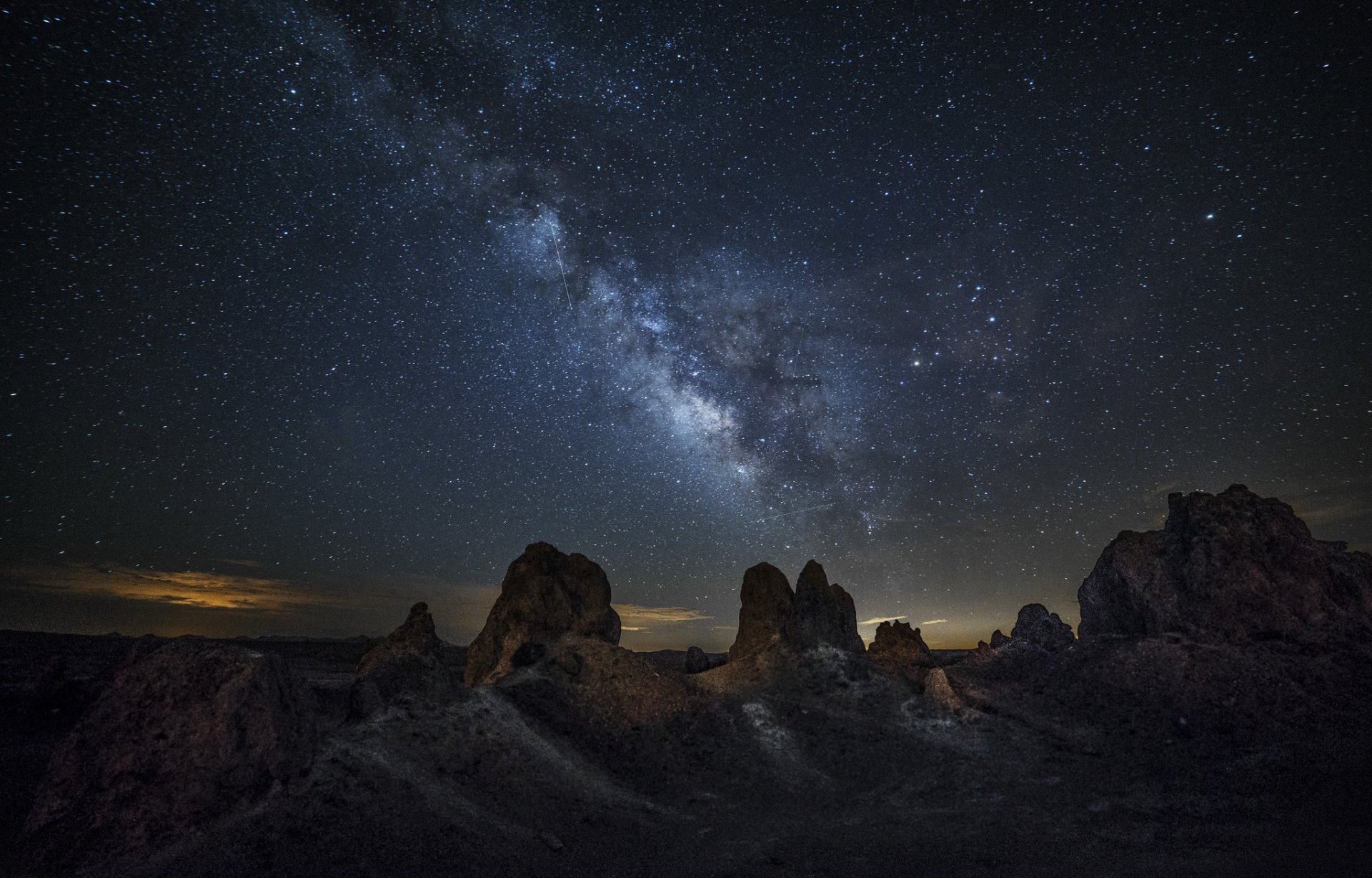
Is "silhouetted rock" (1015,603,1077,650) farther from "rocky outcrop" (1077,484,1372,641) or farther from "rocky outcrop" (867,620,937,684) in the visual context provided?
"rocky outcrop" (1077,484,1372,641)

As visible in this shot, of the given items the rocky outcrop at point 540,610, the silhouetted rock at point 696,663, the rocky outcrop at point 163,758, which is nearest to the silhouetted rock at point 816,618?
the silhouetted rock at point 696,663

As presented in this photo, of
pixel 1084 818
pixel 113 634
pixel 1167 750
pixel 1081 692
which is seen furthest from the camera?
pixel 113 634

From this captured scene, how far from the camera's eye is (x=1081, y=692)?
81.2 feet

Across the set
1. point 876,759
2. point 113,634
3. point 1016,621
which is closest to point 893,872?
point 876,759

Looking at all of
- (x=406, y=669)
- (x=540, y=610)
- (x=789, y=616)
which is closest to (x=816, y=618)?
(x=789, y=616)

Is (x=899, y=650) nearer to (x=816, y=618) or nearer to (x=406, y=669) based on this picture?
(x=816, y=618)

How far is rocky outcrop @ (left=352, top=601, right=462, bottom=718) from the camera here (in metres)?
18.0

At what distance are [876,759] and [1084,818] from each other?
7.59 m

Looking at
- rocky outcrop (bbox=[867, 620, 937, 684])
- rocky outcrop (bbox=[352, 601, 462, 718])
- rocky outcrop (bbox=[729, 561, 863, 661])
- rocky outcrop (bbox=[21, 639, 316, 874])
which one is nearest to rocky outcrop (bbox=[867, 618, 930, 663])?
rocky outcrop (bbox=[867, 620, 937, 684])

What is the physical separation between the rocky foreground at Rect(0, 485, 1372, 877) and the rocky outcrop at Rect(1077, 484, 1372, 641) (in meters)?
0.12

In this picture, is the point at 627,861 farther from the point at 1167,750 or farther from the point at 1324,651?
the point at 1324,651

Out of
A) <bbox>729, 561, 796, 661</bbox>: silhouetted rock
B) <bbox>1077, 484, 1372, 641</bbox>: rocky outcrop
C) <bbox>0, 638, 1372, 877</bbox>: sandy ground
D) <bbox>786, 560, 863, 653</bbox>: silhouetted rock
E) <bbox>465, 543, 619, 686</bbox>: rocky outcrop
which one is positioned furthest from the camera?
<bbox>729, 561, 796, 661</bbox>: silhouetted rock

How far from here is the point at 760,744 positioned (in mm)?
22297

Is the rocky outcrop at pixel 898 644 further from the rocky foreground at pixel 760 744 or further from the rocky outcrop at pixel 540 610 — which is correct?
the rocky outcrop at pixel 540 610
